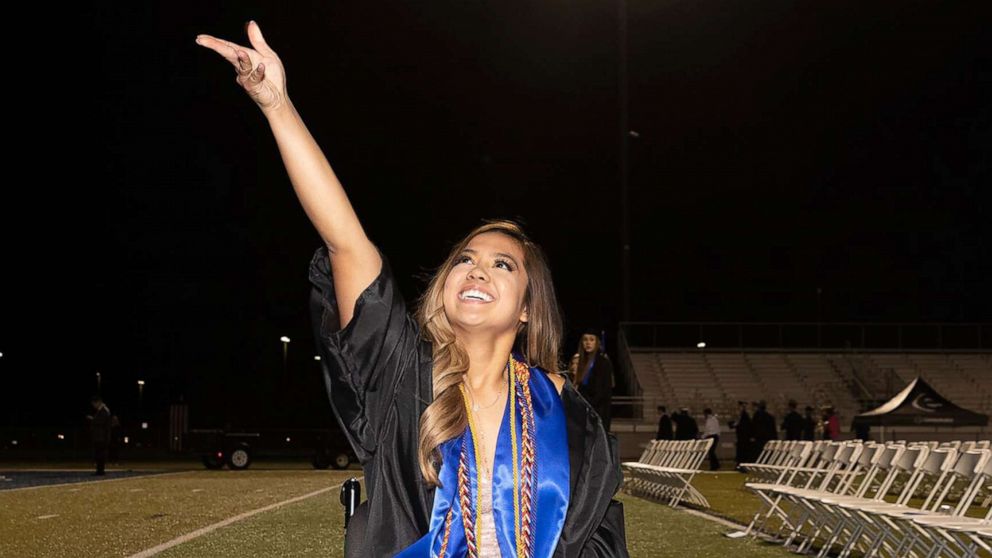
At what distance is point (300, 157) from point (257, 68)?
19 centimetres

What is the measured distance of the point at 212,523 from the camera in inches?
466

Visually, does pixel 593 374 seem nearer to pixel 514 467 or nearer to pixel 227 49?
pixel 514 467

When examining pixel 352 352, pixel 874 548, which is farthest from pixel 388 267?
pixel 874 548

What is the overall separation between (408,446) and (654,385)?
127 ft

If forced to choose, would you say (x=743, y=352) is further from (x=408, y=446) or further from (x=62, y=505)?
(x=408, y=446)

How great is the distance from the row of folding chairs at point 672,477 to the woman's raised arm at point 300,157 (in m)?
13.0

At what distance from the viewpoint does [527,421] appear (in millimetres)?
2574

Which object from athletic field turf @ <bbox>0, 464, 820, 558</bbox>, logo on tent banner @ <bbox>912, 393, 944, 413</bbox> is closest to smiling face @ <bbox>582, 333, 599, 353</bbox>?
athletic field turf @ <bbox>0, 464, 820, 558</bbox>

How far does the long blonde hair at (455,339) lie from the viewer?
2453mm

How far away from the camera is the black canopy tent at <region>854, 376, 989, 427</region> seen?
92.6 ft

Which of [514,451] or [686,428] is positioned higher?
[514,451]

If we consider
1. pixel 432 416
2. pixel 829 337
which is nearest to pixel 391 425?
pixel 432 416

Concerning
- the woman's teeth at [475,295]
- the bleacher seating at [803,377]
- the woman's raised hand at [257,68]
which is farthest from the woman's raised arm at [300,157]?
the bleacher seating at [803,377]

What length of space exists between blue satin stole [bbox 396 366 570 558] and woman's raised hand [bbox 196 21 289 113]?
76 centimetres
